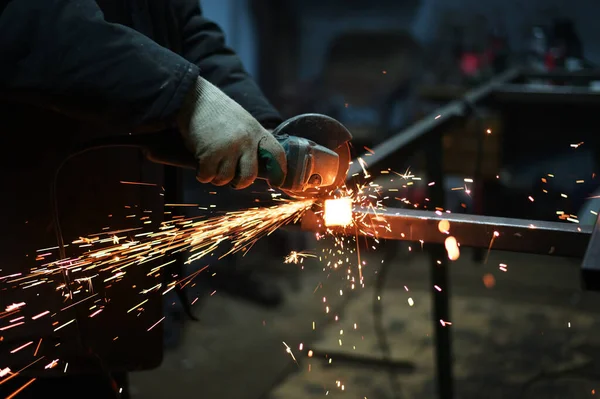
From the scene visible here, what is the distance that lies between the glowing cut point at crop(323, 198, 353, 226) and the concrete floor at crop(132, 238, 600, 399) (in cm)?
140

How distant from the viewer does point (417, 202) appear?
4.01 metres

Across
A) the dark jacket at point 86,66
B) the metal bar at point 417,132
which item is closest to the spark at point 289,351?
the metal bar at point 417,132

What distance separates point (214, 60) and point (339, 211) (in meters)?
0.53

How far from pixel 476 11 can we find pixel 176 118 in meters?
3.76

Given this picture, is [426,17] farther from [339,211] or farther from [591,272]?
[591,272]

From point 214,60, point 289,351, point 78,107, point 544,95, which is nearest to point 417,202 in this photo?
point 544,95

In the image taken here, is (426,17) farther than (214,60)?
Yes

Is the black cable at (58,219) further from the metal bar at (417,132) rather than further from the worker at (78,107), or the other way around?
the metal bar at (417,132)

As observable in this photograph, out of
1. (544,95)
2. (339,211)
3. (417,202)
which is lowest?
(417,202)

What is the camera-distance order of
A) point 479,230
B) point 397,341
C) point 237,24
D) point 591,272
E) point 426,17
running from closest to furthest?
point 591,272 → point 479,230 → point 397,341 → point 237,24 → point 426,17

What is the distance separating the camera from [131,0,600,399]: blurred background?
9.05 feet

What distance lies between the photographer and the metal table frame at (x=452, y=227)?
1.22 meters

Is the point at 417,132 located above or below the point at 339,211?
above

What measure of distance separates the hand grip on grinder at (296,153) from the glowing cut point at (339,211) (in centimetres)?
7
